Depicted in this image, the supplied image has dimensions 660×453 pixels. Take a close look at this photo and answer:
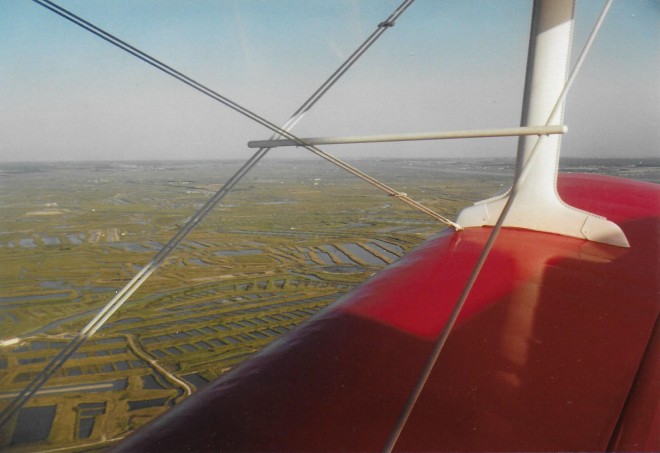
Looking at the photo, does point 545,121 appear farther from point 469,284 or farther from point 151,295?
point 151,295

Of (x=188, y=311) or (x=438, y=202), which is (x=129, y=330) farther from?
(x=438, y=202)

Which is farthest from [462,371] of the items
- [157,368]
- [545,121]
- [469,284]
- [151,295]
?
[151,295]

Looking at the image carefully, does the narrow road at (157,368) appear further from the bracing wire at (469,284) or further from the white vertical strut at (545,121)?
the bracing wire at (469,284)

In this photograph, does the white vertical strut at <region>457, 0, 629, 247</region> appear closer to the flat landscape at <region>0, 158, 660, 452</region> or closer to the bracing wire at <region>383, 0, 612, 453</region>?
the bracing wire at <region>383, 0, 612, 453</region>

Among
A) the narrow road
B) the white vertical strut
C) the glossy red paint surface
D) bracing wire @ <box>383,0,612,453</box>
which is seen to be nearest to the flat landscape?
the narrow road

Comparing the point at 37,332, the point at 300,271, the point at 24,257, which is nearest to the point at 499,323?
the point at 37,332

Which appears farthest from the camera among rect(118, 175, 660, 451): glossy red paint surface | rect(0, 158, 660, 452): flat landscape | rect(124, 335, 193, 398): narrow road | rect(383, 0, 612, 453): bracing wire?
rect(124, 335, 193, 398): narrow road
